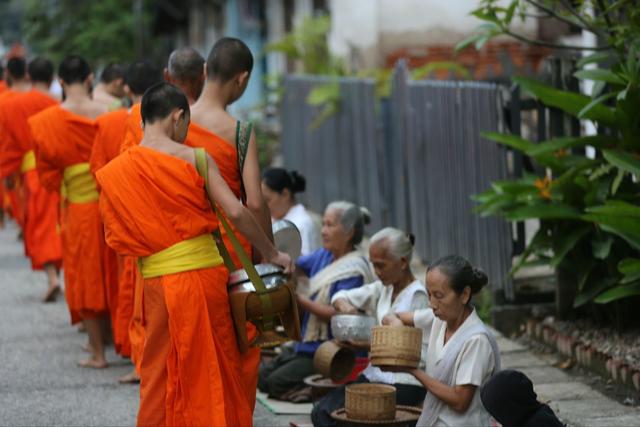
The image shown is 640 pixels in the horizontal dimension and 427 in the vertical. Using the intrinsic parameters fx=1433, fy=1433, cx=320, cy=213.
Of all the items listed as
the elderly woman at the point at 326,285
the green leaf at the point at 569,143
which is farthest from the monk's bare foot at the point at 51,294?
the green leaf at the point at 569,143

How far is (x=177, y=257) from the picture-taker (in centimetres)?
607

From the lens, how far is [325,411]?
6.99 metres

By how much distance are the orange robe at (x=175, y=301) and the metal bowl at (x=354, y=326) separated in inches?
41.5

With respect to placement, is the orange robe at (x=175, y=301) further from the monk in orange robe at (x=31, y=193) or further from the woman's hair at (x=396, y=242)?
the monk in orange robe at (x=31, y=193)

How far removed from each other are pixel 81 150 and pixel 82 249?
648 millimetres

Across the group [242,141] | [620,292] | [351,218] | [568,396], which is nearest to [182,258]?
[242,141]

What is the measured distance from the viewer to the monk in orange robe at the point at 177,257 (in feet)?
19.7

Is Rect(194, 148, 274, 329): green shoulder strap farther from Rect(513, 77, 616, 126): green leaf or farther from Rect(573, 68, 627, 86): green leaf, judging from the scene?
Rect(513, 77, 616, 126): green leaf

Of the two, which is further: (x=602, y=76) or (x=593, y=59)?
(x=593, y=59)

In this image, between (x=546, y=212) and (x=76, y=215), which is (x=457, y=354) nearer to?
(x=546, y=212)

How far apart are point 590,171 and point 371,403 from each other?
232 cm

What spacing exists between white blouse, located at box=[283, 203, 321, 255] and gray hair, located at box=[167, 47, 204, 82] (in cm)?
167

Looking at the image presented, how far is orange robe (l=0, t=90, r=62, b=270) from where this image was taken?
11.9m

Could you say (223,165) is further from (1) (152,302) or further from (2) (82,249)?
(2) (82,249)
